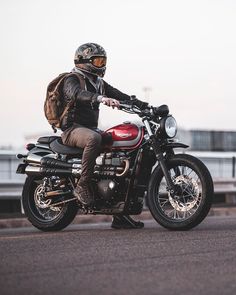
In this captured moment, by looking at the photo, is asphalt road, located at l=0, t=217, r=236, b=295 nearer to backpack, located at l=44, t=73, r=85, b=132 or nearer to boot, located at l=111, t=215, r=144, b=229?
boot, located at l=111, t=215, r=144, b=229

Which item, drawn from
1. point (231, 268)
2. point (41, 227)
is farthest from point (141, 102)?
point (231, 268)

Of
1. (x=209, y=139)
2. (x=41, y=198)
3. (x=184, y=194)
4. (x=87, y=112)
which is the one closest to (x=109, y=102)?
(x=87, y=112)

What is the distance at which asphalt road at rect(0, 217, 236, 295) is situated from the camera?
4398 mm

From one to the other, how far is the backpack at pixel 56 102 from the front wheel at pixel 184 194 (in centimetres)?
122

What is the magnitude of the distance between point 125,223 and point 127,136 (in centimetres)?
122

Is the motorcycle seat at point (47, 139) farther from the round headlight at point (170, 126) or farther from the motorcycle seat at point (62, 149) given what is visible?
the round headlight at point (170, 126)

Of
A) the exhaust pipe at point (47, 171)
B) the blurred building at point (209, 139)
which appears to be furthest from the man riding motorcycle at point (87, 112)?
the blurred building at point (209, 139)

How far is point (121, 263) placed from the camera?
17.3 ft

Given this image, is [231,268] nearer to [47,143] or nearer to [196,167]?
[196,167]

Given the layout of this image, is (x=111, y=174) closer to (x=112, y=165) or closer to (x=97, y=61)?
(x=112, y=165)

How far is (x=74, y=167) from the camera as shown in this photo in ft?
26.5

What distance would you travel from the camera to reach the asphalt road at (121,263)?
4.40 metres

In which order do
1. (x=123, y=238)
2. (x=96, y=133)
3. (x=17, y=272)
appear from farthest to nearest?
(x=96, y=133) → (x=123, y=238) → (x=17, y=272)

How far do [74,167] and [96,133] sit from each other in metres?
0.57
